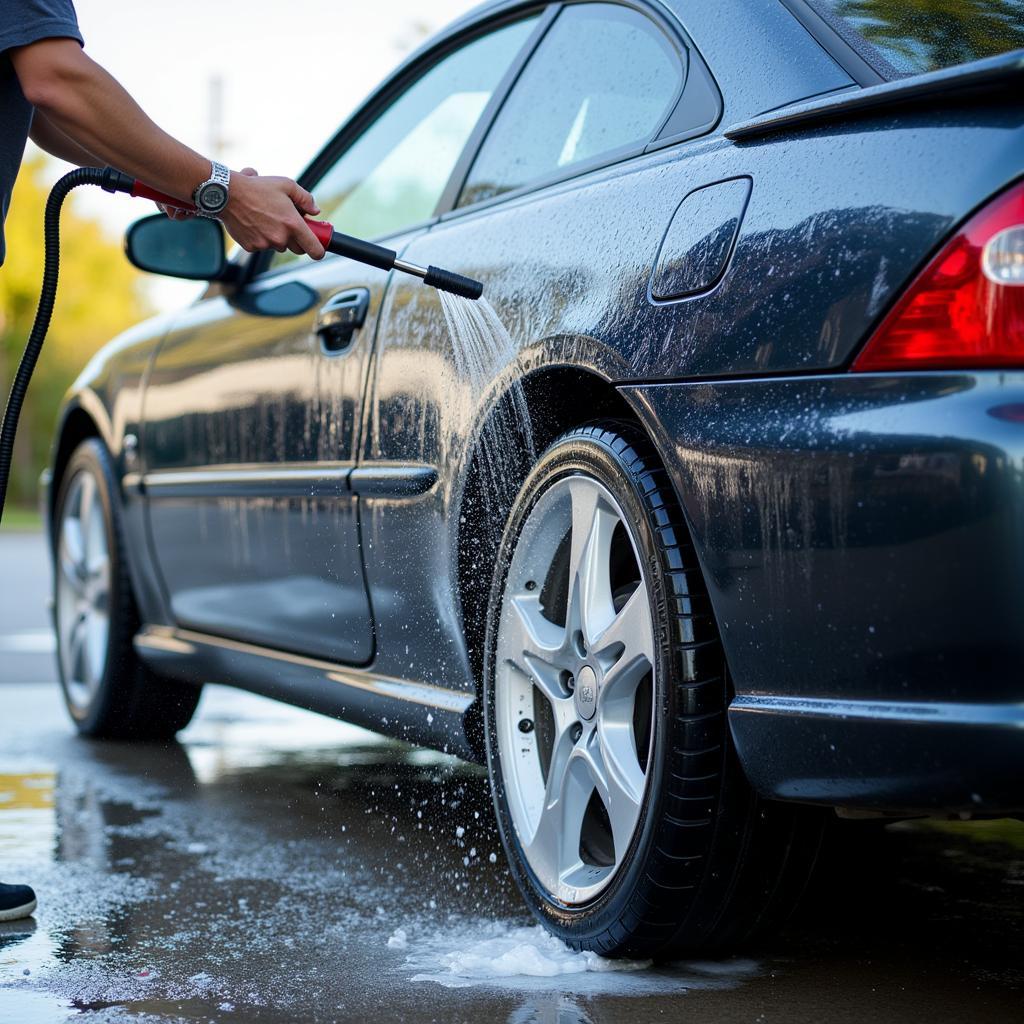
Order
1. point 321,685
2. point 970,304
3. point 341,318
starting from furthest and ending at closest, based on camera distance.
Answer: point 321,685, point 341,318, point 970,304

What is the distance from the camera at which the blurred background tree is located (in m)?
34.9

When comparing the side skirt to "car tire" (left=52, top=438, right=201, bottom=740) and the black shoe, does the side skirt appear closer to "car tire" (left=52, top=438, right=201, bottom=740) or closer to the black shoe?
"car tire" (left=52, top=438, right=201, bottom=740)

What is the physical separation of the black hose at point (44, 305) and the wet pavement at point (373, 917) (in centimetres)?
84

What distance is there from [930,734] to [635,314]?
0.80 m

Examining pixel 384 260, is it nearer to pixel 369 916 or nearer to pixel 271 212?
pixel 271 212

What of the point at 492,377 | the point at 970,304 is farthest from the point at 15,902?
the point at 970,304

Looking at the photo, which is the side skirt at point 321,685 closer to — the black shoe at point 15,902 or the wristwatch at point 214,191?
the black shoe at point 15,902

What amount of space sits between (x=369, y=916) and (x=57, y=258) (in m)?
1.44

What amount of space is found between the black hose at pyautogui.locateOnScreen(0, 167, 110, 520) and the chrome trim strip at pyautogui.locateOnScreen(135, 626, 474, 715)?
2.52ft

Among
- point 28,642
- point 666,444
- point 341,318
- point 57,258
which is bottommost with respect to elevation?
point 28,642

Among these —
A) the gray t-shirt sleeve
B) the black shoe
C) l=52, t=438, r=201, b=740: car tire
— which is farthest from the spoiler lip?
l=52, t=438, r=201, b=740: car tire

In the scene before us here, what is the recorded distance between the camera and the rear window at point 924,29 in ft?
7.64

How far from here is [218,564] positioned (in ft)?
13.2

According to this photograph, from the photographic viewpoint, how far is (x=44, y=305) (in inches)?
124
